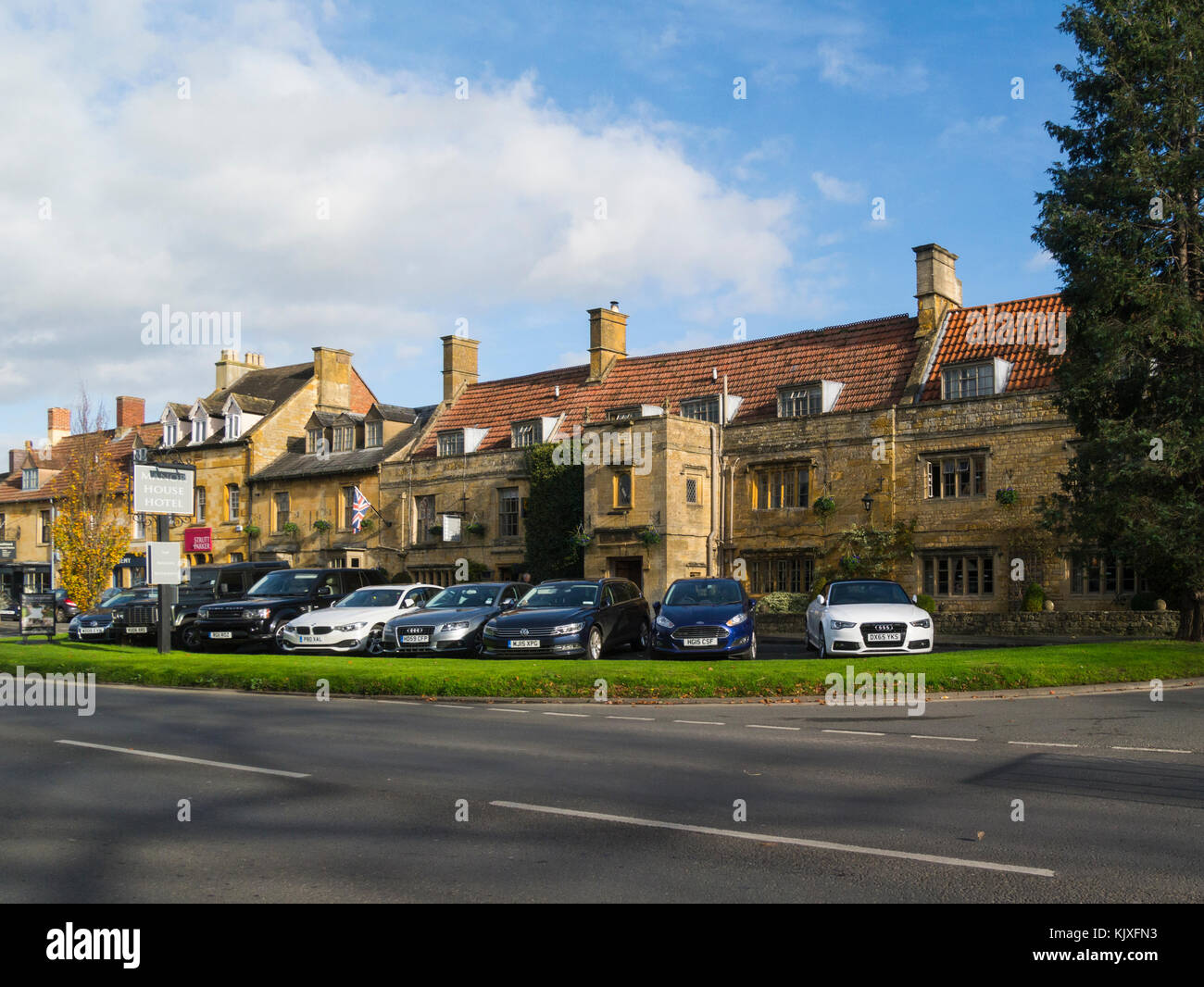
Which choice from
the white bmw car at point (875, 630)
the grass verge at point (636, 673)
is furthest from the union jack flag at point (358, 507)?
the white bmw car at point (875, 630)

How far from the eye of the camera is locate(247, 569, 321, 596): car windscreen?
25938 mm

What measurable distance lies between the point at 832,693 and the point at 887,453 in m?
20.5

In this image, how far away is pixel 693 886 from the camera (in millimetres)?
5809

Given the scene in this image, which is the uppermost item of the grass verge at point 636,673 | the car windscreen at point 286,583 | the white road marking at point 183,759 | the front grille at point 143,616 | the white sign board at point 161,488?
Answer: the white sign board at point 161,488

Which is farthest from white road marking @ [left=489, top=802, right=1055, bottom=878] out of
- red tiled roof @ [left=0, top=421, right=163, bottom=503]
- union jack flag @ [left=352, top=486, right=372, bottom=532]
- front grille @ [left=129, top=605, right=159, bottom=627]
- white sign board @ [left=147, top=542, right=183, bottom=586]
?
red tiled roof @ [left=0, top=421, right=163, bottom=503]

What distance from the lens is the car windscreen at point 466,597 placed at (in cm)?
2302

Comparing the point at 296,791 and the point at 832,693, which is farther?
the point at 832,693

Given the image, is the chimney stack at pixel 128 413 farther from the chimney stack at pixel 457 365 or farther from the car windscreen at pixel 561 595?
the car windscreen at pixel 561 595

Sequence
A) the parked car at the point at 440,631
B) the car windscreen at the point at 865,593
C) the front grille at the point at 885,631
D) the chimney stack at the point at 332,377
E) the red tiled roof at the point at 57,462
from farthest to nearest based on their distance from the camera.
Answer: the red tiled roof at the point at 57,462
the chimney stack at the point at 332,377
the parked car at the point at 440,631
the car windscreen at the point at 865,593
the front grille at the point at 885,631

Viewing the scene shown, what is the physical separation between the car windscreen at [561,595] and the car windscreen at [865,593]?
15.1ft

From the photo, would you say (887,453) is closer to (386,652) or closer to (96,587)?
(386,652)

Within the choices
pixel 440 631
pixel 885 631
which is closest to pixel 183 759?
pixel 440 631
